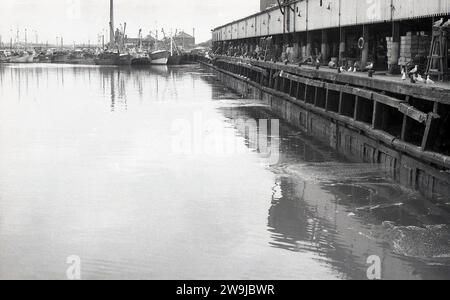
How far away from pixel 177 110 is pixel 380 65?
11.9 meters

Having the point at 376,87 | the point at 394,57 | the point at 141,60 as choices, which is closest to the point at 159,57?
the point at 141,60

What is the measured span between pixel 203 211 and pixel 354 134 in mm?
8672

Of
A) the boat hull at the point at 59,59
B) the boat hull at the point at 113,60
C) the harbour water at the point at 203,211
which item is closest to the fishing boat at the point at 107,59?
the boat hull at the point at 113,60

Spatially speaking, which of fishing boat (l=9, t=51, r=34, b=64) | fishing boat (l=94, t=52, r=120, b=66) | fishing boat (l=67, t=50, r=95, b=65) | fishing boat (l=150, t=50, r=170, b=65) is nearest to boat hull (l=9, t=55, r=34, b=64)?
fishing boat (l=9, t=51, r=34, b=64)

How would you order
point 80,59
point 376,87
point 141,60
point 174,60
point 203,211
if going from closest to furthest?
point 203,211 → point 376,87 → point 174,60 → point 141,60 → point 80,59

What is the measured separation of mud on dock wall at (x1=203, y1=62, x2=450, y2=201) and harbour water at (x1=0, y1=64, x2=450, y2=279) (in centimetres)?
46

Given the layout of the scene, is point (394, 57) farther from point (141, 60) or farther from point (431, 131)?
point (141, 60)

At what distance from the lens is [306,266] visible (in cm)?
1081

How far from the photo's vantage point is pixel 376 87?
64.0ft

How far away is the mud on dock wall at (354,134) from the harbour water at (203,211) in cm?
46

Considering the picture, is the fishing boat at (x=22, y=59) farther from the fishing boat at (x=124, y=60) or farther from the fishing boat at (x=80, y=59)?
the fishing boat at (x=124, y=60)

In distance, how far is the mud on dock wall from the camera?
1514cm

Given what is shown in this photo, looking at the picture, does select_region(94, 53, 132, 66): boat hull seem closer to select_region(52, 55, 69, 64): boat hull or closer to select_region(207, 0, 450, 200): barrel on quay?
select_region(52, 55, 69, 64): boat hull
